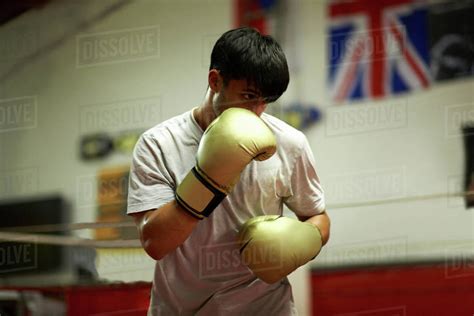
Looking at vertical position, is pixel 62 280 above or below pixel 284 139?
below

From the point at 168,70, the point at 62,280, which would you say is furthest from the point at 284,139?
the point at 62,280

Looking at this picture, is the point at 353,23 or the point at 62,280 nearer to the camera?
the point at 62,280

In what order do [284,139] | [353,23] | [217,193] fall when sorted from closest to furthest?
1. [217,193]
2. [284,139]
3. [353,23]

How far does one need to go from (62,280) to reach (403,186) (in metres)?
0.56

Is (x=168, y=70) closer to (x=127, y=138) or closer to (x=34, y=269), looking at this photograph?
Result: (x=127, y=138)

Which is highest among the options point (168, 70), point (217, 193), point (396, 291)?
point (168, 70)

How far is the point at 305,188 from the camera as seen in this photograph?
1.29m

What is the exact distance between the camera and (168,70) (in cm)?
141

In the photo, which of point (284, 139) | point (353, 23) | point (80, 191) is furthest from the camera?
point (353, 23)

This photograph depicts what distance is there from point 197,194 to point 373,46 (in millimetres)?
501

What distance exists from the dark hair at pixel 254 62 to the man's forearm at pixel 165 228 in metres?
0.17
